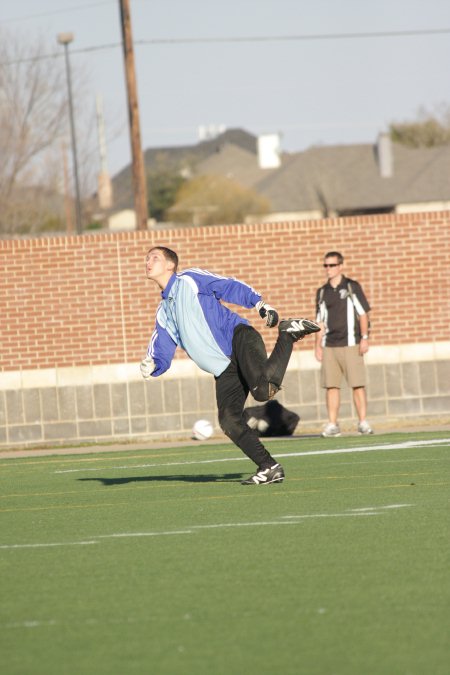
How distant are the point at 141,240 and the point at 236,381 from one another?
8.38m

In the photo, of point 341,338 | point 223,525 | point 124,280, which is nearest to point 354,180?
point 124,280

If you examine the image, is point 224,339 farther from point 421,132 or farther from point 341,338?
point 421,132

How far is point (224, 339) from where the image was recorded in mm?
10430

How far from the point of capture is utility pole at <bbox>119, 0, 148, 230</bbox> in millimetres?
23797

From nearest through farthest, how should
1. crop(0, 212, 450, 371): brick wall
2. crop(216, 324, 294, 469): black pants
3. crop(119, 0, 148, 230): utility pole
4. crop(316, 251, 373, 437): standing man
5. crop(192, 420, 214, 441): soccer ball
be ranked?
crop(216, 324, 294, 469): black pants, crop(316, 251, 373, 437): standing man, crop(192, 420, 214, 441): soccer ball, crop(0, 212, 450, 371): brick wall, crop(119, 0, 148, 230): utility pole

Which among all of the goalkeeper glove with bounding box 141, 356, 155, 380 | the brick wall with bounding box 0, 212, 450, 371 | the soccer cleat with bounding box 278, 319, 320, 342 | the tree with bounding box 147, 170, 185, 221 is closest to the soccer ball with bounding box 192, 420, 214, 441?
the brick wall with bounding box 0, 212, 450, 371

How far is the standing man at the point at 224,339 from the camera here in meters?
10.3

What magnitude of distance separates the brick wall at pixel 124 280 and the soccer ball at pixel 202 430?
1873 millimetres

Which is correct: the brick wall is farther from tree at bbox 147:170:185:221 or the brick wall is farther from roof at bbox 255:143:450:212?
tree at bbox 147:170:185:221

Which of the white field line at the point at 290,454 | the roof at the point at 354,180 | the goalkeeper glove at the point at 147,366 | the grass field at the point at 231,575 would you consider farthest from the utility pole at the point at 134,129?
the roof at the point at 354,180

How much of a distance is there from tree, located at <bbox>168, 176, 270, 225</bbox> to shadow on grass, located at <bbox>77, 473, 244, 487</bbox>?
199 ft

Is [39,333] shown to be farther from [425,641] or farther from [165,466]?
[425,641]

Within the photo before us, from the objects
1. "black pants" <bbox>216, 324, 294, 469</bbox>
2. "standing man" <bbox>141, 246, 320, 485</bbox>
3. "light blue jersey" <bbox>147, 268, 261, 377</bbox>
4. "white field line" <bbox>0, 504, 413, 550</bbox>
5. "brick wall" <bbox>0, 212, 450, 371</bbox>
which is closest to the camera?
"white field line" <bbox>0, 504, 413, 550</bbox>

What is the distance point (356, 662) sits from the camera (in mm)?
5129
